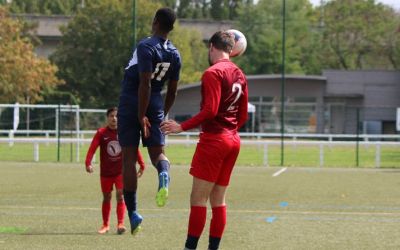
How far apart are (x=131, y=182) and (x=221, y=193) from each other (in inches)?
38.6

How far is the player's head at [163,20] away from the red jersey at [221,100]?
2.41ft

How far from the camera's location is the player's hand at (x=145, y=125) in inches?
316

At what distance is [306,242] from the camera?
9.59m

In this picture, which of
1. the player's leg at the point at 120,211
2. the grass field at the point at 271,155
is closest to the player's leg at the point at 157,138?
the player's leg at the point at 120,211

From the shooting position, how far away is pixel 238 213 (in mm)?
12734

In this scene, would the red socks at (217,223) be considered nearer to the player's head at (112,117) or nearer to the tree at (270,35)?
the player's head at (112,117)

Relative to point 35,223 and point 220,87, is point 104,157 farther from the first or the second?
point 220,87

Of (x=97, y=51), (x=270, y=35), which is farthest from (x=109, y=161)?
(x=270, y=35)

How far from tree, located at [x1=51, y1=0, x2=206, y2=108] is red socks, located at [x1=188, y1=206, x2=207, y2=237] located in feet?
141

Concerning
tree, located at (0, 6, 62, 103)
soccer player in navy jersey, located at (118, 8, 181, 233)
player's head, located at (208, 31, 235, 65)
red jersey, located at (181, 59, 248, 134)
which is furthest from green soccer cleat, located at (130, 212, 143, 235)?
tree, located at (0, 6, 62, 103)

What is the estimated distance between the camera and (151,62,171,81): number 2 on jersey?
26.6 feet

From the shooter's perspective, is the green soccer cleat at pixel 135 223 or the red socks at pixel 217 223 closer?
the red socks at pixel 217 223

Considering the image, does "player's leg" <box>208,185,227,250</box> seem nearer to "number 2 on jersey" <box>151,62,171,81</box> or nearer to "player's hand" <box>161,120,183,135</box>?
"player's hand" <box>161,120,183,135</box>

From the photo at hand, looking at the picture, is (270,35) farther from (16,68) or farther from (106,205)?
(106,205)
